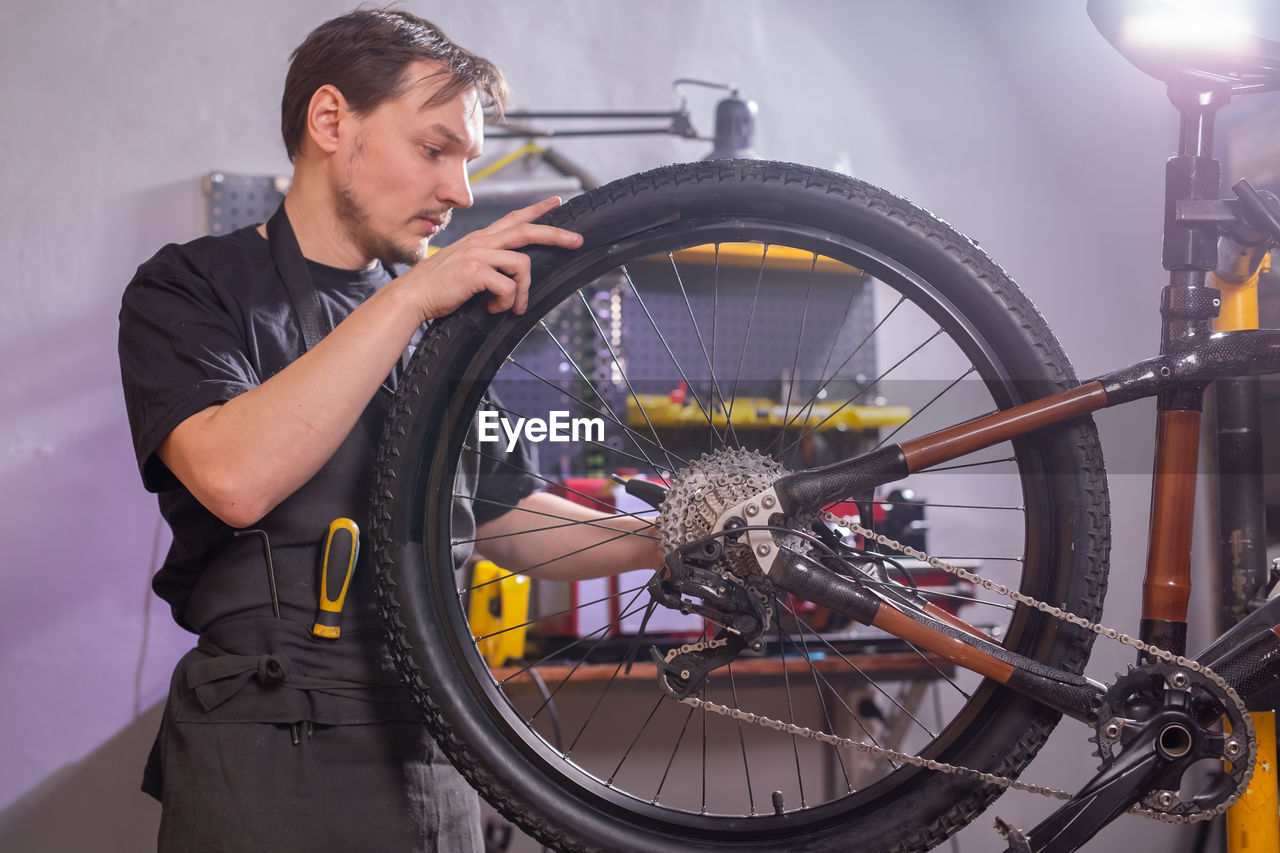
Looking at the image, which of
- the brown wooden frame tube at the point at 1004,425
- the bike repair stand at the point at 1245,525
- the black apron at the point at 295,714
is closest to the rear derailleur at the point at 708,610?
the brown wooden frame tube at the point at 1004,425

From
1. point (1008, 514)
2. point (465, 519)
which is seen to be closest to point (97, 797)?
point (465, 519)

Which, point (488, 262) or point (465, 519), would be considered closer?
point (488, 262)

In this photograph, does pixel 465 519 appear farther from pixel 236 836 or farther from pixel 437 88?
pixel 437 88

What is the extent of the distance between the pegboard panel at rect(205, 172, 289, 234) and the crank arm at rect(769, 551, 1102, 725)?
1540mm

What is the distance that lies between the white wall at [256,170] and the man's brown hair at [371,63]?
0.96 metres

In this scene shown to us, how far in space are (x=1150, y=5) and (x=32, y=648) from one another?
2079 mm

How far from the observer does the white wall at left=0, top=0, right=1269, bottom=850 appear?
1.76m

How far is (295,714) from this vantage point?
2.79 feet

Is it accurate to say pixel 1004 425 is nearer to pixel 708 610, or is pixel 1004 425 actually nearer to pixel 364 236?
pixel 708 610

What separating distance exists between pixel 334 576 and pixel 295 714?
14 cm

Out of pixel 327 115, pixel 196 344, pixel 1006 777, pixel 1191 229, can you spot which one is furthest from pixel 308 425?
pixel 1191 229

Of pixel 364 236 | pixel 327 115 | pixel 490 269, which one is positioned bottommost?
pixel 490 269

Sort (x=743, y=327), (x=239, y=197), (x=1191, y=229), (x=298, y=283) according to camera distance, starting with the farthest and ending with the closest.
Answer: (x=743, y=327) → (x=239, y=197) → (x=298, y=283) → (x=1191, y=229)

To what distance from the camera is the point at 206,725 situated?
2.79 ft
